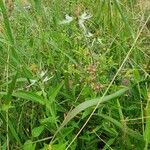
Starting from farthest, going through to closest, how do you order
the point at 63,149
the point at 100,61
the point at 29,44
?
the point at 29,44, the point at 100,61, the point at 63,149

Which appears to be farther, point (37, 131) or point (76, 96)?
point (76, 96)

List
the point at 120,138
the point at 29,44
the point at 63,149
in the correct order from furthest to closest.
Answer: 1. the point at 29,44
2. the point at 120,138
3. the point at 63,149

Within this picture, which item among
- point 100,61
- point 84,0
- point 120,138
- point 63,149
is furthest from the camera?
point 84,0

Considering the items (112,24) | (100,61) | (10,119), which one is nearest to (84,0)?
(112,24)

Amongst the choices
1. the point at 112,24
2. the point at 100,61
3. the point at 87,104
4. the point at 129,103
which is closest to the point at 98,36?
the point at 112,24

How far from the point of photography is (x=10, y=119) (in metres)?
1.31

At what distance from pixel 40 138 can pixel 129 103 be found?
0.28 m

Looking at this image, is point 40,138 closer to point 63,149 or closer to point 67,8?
point 63,149

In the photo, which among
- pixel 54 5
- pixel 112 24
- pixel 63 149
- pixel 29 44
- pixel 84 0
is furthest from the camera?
pixel 84 0

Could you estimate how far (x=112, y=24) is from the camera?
1.56 m

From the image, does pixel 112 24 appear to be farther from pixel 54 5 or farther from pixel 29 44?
pixel 54 5

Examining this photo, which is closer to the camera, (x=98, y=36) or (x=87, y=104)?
(x=87, y=104)

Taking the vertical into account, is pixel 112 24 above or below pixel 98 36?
above

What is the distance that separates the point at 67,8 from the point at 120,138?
3.84 feet
